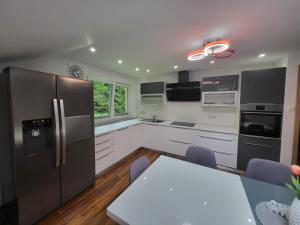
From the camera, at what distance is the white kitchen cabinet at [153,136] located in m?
3.57

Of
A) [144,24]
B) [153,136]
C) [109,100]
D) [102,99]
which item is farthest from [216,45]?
[109,100]

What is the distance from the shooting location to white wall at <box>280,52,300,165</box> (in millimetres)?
2213

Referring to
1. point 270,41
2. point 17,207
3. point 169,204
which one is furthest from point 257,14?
point 17,207

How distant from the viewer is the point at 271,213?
887mm

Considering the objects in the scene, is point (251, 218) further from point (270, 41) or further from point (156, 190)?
point (270, 41)

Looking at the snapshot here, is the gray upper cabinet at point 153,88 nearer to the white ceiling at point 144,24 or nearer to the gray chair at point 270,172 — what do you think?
the white ceiling at point 144,24

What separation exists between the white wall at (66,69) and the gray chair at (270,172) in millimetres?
3203

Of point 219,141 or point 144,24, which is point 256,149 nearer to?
point 219,141


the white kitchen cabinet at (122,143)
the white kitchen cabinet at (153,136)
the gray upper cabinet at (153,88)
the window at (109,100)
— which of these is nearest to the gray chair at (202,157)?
the white kitchen cabinet at (122,143)

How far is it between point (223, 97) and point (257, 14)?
2099 mm

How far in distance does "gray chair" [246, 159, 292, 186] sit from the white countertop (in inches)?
13.5

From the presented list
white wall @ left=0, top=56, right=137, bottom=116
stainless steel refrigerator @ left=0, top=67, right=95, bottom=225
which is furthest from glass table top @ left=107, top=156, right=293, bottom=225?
white wall @ left=0, top=56, right=137, bottom=116

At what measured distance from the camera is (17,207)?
4.42 feet

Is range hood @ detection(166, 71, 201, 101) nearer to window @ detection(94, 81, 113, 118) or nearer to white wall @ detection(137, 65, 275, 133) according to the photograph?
white wall @ detection(137, 65, 275, 133)
